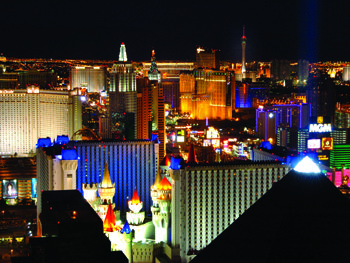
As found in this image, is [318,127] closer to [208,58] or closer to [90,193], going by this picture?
[90,193]

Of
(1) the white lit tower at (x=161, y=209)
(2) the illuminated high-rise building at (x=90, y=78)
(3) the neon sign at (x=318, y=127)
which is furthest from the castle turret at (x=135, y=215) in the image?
(2) the illuminated high-rise building at (x=90, y=78)

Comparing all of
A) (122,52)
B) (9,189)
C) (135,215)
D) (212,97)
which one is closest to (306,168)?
(135,215)

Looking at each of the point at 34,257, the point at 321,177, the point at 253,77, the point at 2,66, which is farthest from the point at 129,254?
the point at 253,77

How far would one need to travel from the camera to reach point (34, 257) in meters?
9.60

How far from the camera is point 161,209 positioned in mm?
19625

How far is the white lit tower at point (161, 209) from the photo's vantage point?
63.7 ft

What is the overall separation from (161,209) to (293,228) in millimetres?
14500

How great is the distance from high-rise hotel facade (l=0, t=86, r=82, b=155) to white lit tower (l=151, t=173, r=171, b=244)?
2005 centimetres

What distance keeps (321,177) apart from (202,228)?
43.9ft

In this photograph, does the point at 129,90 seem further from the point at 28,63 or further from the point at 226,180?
the point at 226,180

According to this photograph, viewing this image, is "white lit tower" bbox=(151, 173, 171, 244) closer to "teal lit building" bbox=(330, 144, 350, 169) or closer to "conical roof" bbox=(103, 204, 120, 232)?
"conical roof" bbox=(103, 204, 120, 232)

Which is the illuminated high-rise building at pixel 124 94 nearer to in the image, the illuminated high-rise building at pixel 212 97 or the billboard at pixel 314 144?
the billboard at pixel 314 144

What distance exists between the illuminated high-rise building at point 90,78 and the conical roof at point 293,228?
5552cm

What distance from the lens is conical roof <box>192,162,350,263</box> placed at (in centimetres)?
510
